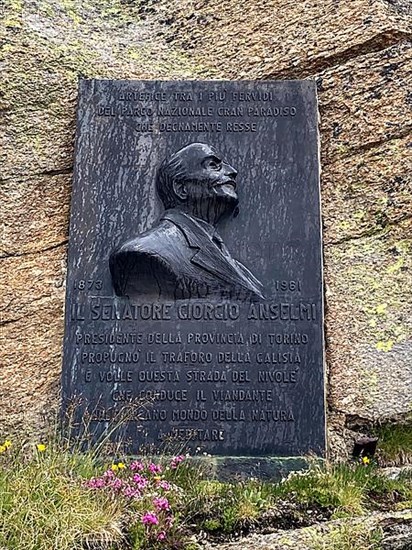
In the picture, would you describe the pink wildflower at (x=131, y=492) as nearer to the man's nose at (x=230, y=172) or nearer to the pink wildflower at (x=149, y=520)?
the pink wildflower at (x=149, y=520)

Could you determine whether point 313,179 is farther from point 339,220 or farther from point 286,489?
point 286,489

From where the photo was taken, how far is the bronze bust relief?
5371 millimetres

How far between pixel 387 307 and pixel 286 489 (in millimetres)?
1683

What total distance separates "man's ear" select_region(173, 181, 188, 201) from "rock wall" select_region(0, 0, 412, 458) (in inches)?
35.9

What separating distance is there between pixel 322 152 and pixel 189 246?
139 cm

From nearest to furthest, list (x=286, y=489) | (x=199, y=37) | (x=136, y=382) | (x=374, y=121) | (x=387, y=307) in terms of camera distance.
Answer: (x=286, y=489) < (x=136, y=382) < (x=387, y=307) < (x=374, y=121) < (x=199, y=37)

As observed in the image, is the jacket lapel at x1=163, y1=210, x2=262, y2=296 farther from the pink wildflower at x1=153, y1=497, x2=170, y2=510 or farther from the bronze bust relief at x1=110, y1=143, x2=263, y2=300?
the pink wildflower at x1=153, y1=497, x2=170, y2=510

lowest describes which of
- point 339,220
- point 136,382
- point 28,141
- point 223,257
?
point 136,382

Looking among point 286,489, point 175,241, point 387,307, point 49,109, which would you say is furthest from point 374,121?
point 286,489

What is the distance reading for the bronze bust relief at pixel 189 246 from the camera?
537 cm

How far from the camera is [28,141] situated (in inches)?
243

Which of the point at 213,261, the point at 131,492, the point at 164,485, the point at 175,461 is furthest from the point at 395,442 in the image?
the point at 131,492

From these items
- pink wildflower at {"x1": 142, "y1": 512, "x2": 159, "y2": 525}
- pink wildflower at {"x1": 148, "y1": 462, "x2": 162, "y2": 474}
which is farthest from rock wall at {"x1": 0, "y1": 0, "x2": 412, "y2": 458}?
pink wildflower at {"x1": 142, "y1": 512, "x2": 159, "y2": 525}

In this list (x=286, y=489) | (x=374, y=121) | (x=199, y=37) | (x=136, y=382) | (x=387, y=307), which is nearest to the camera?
(x=286, y=489)
